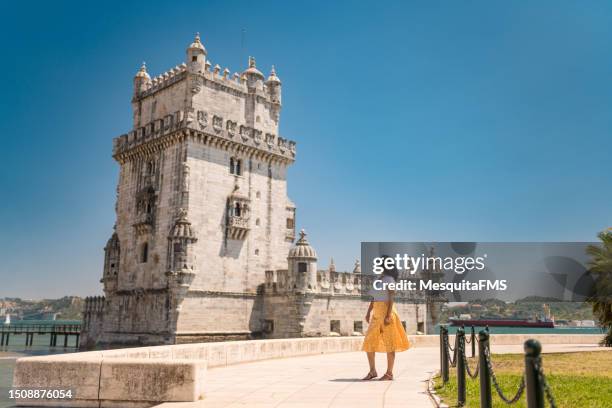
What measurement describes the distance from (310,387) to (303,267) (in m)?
23.2

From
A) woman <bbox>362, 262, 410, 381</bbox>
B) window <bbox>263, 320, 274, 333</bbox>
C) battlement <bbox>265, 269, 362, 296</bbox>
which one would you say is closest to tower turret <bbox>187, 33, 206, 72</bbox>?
battlement <bbox>265, 269, 362, 296</bbox>

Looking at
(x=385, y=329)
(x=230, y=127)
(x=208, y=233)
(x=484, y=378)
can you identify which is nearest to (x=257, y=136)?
(x=230, y=127)

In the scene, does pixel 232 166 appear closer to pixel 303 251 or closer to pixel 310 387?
pixel 303 251

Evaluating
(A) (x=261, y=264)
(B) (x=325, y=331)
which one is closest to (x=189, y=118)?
(A) (x=261, y=264)

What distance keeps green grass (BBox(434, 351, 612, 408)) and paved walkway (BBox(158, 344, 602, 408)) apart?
72 cm

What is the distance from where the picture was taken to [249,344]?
57.8ft

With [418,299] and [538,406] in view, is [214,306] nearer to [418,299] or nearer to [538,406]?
[418,299]

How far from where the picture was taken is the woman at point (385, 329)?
1194 cm

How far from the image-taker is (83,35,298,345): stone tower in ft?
108

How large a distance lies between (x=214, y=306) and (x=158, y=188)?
847cm

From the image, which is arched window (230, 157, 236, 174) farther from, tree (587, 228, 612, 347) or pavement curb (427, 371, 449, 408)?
pavement curb (427, 371, 449, 408)

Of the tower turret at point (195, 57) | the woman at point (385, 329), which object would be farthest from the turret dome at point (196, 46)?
the woman at point (385, 329)

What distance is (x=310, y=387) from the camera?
441 inches

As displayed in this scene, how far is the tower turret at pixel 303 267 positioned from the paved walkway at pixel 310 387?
17646mm
